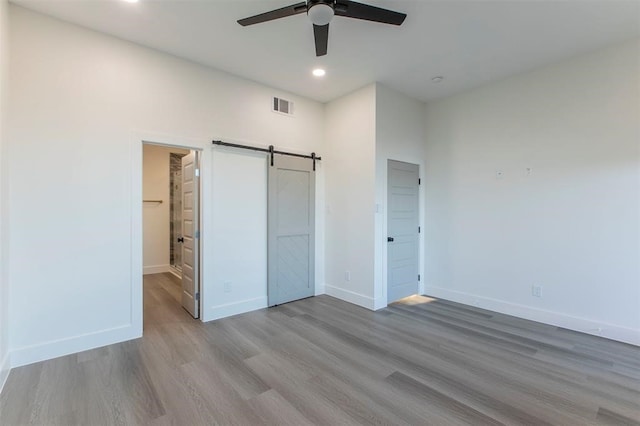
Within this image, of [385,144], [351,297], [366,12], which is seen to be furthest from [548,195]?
[366,12]

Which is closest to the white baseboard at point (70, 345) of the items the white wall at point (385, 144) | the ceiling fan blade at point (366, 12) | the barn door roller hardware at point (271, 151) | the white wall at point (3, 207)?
the white wall at point (3, 207)

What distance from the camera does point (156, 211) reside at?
21.0 ft

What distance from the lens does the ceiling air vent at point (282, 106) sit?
424 cm

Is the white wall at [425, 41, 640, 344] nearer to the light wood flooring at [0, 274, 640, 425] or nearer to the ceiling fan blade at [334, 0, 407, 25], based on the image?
the light wood flooring at [0, 274, 640, 425]

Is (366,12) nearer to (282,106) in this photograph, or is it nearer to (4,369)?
(282,106)

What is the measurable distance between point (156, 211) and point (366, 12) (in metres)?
6.01

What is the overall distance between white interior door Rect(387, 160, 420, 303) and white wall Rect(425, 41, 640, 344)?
0.37 m

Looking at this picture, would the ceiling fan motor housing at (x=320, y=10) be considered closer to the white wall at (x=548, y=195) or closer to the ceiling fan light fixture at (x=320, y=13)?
the ceiling fan light fixture at (x=320, y=13)

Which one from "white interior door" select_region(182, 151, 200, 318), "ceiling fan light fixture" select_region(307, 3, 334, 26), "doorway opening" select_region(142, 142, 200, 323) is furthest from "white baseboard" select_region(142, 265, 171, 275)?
"ceiling fan light fixture" select_region(307, 3, 334, 26)

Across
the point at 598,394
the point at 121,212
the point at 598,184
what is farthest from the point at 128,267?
the point at 598,184

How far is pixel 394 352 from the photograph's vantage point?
284cm

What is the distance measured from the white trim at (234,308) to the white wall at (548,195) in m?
2.79

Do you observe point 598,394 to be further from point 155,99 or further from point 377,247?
point 155,99

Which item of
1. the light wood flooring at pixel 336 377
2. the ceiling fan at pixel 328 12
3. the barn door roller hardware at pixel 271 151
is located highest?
the ceiling fan at pixel 328 12
